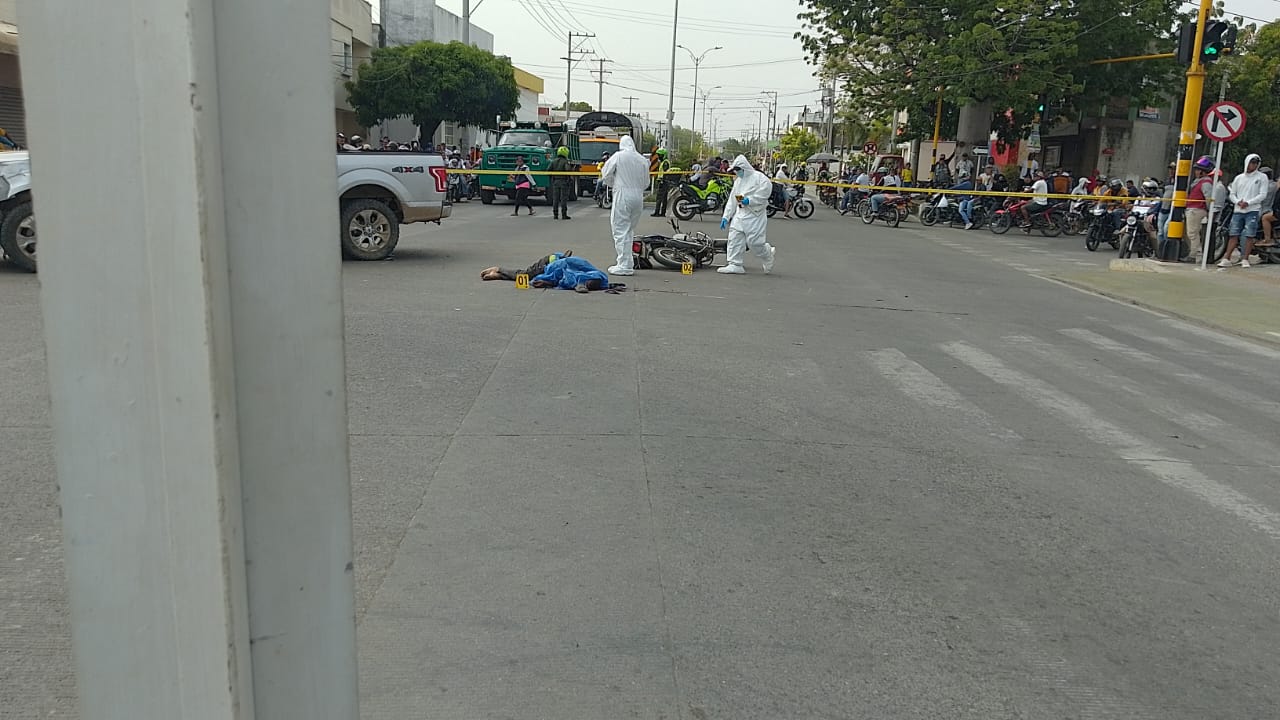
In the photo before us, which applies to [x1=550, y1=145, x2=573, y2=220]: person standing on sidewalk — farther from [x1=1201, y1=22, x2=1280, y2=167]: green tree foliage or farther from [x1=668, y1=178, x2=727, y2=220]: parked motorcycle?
[x1=1201, y1=22, x2=1280, y2=167]: green tree foliage

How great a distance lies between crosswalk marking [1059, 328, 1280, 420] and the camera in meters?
8.04

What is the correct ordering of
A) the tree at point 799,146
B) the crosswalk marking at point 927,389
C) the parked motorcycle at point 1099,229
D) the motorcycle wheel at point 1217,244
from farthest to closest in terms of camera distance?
the tree at point 799,146 → the parked motorcycle at point 1099,229 → the motorcycle wheel at point 1217,244 → the crosswalk marking at point 927,389

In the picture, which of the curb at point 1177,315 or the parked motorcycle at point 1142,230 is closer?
the curb at point 1177,315

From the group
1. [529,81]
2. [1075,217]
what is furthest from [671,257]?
[529,81]

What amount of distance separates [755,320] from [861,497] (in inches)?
229

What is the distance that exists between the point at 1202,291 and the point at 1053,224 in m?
13.2

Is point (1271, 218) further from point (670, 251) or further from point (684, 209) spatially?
point (684, 209)

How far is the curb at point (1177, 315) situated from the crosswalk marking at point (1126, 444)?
405 cm

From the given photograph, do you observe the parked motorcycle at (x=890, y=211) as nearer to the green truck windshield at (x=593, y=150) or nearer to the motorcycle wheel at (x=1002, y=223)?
the motorcycle wheel at (x=1002, y=223)

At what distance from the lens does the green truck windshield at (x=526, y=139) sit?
3312 cm

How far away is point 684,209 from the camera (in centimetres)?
2777

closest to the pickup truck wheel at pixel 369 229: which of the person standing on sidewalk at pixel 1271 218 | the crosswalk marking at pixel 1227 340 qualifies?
the crosswalk marking at pixel 1227 340

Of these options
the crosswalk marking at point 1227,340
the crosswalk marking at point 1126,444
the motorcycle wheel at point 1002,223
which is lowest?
the crosswalk marking at point 1227,340

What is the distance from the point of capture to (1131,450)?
253 inches
